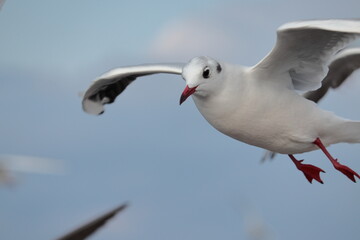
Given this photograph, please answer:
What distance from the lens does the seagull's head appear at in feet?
18.6

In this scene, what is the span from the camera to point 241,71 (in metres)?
6.27

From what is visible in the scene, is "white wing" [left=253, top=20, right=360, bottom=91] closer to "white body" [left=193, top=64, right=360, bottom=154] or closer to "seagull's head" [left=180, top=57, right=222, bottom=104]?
"white body" [left=193, top=64, right=360, bottom=154]

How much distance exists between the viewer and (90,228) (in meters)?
2.66

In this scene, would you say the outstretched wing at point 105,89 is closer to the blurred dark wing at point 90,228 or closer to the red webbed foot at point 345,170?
the red webbed foot at point 345,170

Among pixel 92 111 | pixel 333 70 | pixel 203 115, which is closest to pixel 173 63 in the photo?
pixel 203 115

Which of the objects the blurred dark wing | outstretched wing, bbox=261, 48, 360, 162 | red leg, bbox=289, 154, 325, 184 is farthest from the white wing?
the blurred dark wing

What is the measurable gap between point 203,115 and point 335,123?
1.49m

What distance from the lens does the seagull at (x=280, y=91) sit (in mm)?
5836

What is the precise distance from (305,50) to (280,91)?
16.4 inches

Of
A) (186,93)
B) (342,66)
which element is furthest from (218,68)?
(342,66)

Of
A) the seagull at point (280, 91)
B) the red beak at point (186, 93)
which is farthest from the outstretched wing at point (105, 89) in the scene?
the red beak at point (186, 93)

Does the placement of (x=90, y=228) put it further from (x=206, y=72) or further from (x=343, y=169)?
(x=343, y=169)

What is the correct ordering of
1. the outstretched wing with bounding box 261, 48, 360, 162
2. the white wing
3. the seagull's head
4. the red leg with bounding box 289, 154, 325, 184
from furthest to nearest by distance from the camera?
the outstretched wing with bounding box 261, 48, 360, 162, the red leg with bounding box 289, 154, 325, 184, the white wing, the seagull's head

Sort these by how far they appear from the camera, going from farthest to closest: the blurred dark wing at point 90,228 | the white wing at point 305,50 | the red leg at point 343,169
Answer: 1. the red leg at point 343,169
2. the white wing at point 305,50
3. the blurred dark wing at point 90,228
